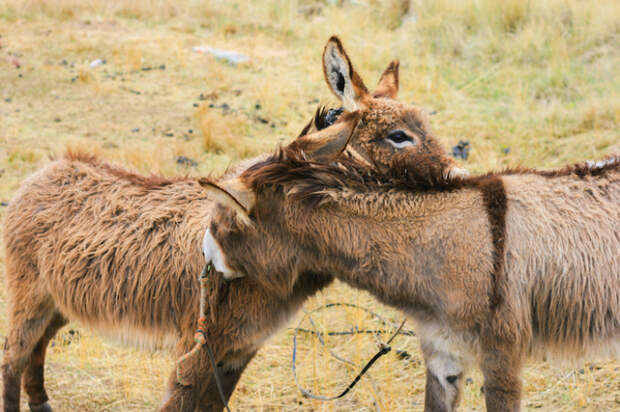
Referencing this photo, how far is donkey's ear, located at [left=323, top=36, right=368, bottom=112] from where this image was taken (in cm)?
358

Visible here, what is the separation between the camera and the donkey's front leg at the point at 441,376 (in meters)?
2.57

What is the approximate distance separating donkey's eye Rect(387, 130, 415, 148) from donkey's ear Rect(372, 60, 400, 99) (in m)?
0.51

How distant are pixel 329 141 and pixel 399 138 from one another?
4.11 feet

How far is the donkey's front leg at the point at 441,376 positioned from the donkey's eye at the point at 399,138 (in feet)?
4.34

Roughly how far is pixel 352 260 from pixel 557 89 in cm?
655

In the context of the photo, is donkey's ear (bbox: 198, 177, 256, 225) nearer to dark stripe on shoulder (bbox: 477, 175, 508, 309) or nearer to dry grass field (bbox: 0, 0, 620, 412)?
dark stripe on shoulder (bbox: 477, 175, 508, 309)

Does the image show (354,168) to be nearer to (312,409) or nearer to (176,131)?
(312,409)

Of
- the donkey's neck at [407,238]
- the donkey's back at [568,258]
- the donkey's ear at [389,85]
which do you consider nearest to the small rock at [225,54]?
the donkey's ear at [389,85]

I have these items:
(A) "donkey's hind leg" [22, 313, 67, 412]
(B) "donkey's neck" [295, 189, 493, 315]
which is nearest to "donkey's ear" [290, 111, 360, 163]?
(B) "donkey's neck" [295, 189, 493, 315]

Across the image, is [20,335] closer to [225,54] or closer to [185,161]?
[185,161]

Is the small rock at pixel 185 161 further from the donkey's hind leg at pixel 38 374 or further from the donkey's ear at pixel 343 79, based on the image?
the donkey's ear at pixel 343 79

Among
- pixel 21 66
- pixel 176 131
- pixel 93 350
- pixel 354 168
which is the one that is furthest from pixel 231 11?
pixel 354 168

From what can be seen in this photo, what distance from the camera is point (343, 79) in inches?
145

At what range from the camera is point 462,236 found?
2416mm
